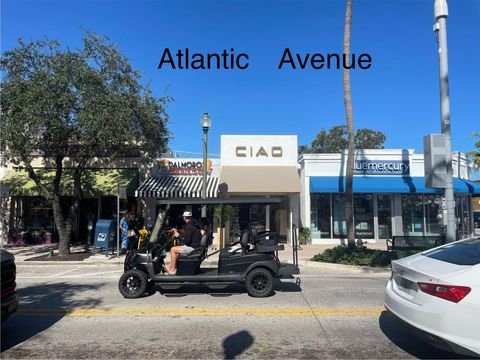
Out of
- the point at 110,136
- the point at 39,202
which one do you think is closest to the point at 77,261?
the point at 110,136

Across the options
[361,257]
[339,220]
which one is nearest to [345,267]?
[361,257]

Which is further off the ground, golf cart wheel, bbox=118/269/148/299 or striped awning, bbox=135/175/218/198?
striped awning, bbox=135/175/218/198

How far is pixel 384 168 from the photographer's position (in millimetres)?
20438

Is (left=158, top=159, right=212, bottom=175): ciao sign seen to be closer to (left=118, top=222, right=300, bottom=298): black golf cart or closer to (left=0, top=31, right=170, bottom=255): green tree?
(left=0, top=31, right=170, bottom=255): green tree

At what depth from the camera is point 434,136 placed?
11.5 m

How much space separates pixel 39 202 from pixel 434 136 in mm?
18049

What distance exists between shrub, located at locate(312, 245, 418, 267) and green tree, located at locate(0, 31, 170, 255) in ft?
26.6

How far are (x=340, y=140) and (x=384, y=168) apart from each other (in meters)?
39.2

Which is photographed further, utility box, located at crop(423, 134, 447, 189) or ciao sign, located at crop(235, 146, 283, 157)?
ciao sign, located at crop(235, 146, 283, 157)

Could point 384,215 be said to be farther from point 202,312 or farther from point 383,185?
point 202,312

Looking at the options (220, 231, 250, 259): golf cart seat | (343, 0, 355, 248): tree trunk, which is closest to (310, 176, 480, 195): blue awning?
(343, 0, 355, 248): tree trunk

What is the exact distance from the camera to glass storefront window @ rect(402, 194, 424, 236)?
20.6 meters

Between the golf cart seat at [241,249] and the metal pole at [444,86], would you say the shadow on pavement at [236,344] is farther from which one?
the metal pole at [444,86]

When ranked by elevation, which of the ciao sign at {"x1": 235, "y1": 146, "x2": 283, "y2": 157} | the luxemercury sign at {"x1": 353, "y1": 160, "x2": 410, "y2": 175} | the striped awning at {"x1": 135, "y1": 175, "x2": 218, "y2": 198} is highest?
the ciao sign at {"x1": 235, "y1": 146, "x2": 283, "y2": 157}
